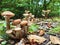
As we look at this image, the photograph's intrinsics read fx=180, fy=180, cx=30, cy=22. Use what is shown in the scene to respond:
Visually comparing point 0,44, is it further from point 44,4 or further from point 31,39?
point 44,4

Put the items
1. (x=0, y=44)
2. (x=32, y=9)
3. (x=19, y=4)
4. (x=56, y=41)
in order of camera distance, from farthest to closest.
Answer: (x=32, y=9) < (x=19, y=4) < (x=0, y=44) < (x=56, y=41)

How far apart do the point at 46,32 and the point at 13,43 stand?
65 centimetres

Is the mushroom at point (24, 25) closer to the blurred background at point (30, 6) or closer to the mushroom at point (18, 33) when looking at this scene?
the mushroom at point (18, 33)

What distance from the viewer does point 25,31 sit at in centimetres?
272

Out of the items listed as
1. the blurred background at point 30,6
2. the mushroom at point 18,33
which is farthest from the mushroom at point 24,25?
the blurred background at point 30,6

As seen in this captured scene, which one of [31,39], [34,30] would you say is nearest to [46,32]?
[34,30]

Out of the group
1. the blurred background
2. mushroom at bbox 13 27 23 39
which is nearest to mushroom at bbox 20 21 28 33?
mushroom at bbox 13 27 23 39

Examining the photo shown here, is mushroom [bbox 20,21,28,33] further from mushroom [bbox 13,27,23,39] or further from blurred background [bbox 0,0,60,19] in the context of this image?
blurred background [bbox 0,0,60,19]

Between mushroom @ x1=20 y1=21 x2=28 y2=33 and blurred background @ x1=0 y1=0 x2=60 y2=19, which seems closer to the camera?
mushroom @ x1=20 y1=21 x2=28 y2=33

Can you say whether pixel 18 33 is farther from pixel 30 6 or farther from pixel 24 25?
pixel 30 6

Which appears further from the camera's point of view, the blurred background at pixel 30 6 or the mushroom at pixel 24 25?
the blurred background at pixel 30 6

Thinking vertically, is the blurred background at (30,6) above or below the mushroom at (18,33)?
below

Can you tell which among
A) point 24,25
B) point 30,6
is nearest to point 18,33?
point 24,25

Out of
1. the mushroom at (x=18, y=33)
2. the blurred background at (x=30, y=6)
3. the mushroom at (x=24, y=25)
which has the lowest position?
the blurred background at (x=30, y=6)
